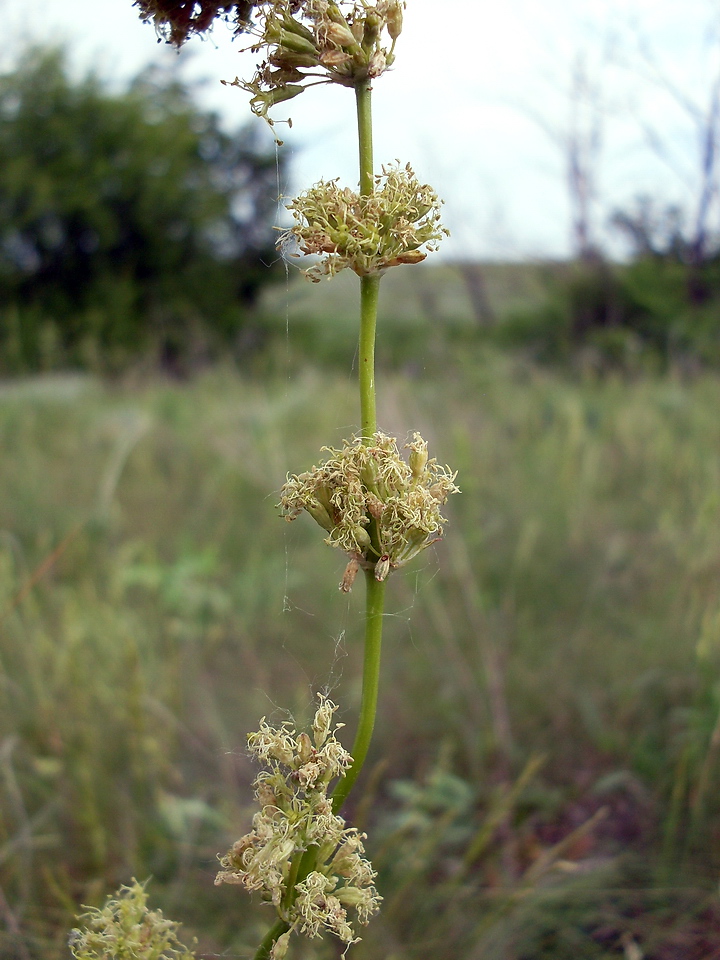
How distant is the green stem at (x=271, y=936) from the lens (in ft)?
2.61

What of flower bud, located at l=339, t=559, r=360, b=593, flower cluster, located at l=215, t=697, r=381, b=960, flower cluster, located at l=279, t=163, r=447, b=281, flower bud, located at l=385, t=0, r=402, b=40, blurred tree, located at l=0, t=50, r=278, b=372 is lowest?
flower cluster, located at l=215, t=697, r=381, b=960

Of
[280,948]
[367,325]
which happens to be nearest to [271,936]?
[280,948]

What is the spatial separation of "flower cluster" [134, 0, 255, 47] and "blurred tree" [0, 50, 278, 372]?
512 inches

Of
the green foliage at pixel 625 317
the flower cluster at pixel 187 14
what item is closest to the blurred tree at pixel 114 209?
the green foliage at pixel 625 317

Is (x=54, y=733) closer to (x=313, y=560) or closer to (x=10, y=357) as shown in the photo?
(x=313, y=560)

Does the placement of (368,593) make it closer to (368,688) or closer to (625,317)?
(368,688)

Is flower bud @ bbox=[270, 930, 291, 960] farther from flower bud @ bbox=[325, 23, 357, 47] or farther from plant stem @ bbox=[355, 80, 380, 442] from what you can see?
flower bud @ bbox=[325, 23, 357, 47]

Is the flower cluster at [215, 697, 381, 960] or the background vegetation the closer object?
the flower cluster at [215, 697, 381, 960]

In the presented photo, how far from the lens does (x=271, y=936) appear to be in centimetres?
80

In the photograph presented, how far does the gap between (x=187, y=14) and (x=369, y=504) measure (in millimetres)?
595

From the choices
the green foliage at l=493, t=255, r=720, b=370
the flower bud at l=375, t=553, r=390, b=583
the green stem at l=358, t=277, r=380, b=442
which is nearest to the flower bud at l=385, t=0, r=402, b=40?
the green stem at l=358, t=277, r=380, b=442

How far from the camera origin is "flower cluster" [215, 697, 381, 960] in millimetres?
764

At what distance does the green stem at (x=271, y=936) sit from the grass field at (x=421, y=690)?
0.29 metres

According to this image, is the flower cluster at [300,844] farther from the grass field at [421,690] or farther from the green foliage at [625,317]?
the green foliage at [625,317]
